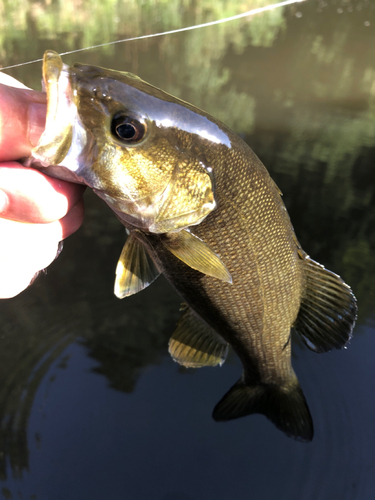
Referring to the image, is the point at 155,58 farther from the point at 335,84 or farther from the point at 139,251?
the point at 139,251

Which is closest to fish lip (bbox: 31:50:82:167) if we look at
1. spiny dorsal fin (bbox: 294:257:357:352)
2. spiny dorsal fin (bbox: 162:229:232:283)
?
spiny dorsal fin (bbox: 162:229:232:283)

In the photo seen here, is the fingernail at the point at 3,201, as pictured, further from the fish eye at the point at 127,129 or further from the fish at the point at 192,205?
the fish eye at the point at 127,129

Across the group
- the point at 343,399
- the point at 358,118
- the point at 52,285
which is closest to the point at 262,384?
the point at 343,399

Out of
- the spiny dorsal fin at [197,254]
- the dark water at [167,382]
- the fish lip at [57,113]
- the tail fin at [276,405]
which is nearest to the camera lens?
the fish lip at [57,113]

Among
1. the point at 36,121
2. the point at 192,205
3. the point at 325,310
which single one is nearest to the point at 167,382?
the point at 325,310

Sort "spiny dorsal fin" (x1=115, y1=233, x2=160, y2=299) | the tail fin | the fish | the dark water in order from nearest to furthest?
the fish
"spiny dorsal fin" (x1=115, y1=233, x2=160, y2=299)
the tail fin
the dark water

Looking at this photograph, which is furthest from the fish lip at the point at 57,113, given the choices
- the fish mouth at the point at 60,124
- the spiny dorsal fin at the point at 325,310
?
the spiny dorsal fin at the point at 325,310

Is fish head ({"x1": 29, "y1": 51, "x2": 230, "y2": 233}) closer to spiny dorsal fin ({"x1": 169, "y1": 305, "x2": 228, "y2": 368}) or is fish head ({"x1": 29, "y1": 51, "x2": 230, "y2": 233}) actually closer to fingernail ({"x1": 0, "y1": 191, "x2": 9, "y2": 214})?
fingernail ({"x1": 0, "y1": 191, "x2": 9, "y2": 214})
